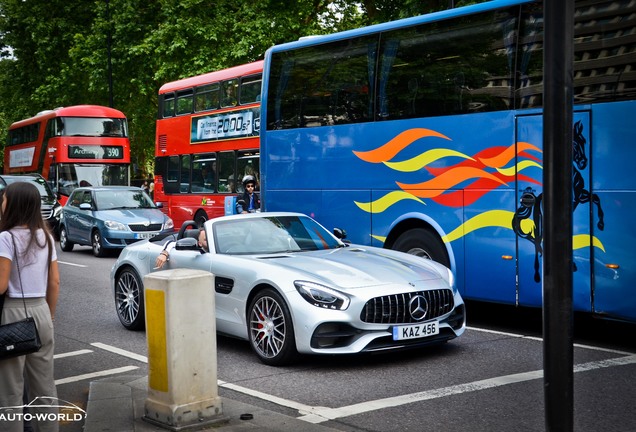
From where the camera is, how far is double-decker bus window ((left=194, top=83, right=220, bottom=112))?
74.6 feet

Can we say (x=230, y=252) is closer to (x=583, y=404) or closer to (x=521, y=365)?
(x=521, y=365)

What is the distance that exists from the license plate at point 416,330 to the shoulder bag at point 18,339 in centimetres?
364

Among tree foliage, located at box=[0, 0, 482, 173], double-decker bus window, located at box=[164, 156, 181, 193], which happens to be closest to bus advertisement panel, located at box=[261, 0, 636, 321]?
tree foliage, located at box=[0, 0, 482, 173]

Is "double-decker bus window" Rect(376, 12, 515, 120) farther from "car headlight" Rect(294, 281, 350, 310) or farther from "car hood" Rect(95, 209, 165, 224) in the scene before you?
"car hood" Rect(95, 209, 165, 224)

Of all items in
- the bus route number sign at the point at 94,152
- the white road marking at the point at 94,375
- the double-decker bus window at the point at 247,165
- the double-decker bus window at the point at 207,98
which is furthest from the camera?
Result: the bus route number sign at the point at 94,152

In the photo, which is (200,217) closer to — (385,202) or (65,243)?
(65,243)

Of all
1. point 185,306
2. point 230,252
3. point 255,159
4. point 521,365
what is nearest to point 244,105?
point 255,159

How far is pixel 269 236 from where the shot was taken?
31.2 feet

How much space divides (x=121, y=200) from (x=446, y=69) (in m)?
12.6

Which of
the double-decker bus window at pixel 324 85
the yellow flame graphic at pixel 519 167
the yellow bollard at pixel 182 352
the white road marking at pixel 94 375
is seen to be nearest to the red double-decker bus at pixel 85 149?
the double-decker bus window at pixel 324 85

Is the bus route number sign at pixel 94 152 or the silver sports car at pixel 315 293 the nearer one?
the silver sports car at pixel 315 293

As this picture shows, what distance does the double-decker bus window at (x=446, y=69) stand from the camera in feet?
33.5

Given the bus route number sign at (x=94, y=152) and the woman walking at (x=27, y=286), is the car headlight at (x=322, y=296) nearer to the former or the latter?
the woman walking at (x=27, y=286)

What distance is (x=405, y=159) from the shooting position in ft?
37.2
